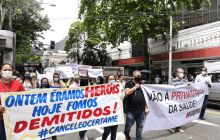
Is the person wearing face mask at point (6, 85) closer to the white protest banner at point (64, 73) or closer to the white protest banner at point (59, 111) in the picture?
the white protest banner at point (59, 111)

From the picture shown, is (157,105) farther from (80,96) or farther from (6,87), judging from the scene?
(6,87)

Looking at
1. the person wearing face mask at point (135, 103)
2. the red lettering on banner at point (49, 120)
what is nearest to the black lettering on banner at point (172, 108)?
the person wearing face mask at point (135, 103)

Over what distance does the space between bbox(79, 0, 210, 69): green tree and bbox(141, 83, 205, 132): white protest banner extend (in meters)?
11.2

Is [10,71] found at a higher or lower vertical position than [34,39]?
lower

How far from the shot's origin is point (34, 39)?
2420 centimetres

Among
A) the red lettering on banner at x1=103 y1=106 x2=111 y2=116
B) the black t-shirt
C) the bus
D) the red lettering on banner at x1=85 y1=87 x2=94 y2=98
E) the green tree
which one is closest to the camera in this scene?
the black t-shirt

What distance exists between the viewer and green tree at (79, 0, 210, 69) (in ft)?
54.3

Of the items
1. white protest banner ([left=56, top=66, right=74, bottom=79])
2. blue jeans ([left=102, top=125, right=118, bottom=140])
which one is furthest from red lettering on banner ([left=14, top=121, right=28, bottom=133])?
white protest banner ([left=56, top=66, right=74, bottom=79])

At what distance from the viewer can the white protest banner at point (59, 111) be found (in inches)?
131

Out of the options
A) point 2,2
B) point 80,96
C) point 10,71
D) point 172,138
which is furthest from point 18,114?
point 2,2

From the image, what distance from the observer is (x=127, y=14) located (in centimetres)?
1697

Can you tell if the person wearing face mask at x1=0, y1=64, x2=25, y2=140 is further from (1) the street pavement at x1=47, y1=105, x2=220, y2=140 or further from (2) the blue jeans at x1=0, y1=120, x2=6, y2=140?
(1) the street pavement at x1=47, y1=105, x2=220, y2=140

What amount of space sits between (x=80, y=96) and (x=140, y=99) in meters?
1.33

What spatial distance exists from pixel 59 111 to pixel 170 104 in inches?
118
